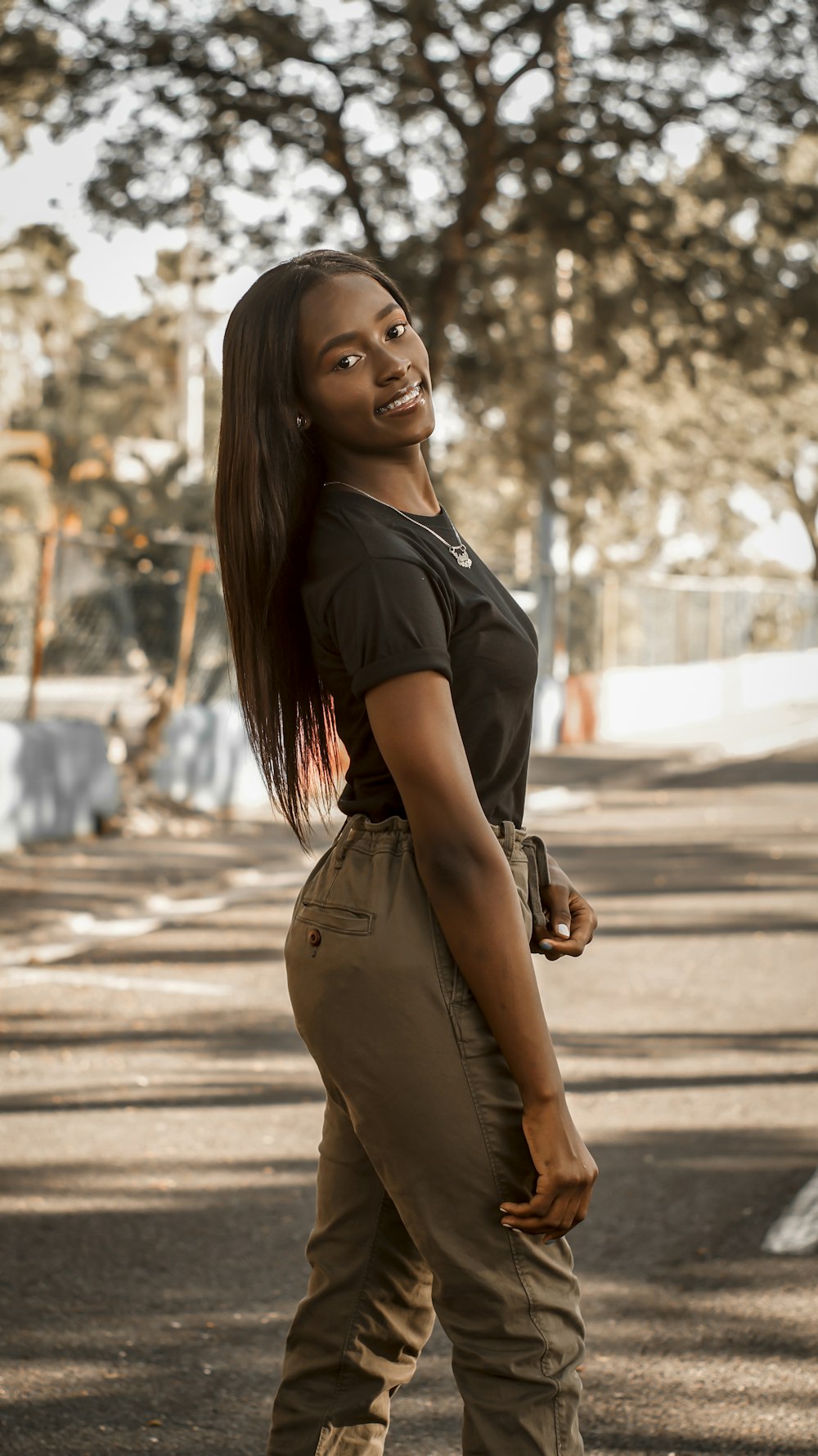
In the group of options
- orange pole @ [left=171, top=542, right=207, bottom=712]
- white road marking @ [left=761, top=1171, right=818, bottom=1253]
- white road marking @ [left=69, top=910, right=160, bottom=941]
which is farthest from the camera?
orange pole @ [left=171, top=542, right=207, bottom=712]

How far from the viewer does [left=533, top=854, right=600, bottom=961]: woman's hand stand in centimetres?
224

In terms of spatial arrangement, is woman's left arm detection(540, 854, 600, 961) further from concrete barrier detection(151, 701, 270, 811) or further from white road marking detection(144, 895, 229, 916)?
concrete barrier detection(151, 701, 270, 811)

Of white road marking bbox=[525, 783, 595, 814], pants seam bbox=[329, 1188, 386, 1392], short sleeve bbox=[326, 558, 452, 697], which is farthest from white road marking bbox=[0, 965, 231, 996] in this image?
white road marking bbox=[525, 783, 595, 814]

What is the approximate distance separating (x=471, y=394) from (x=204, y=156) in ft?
11.7

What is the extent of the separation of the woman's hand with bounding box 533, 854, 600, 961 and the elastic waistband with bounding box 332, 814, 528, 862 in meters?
0.16

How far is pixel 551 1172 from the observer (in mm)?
1953

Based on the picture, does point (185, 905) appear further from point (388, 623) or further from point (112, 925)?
point (388, 623)

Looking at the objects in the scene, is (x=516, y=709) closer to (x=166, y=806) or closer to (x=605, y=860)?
(x=605, y=860)

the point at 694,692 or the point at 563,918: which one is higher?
the point at 563,918

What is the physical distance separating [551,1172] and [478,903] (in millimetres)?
341

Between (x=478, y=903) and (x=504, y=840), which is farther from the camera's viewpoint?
(x=504, y=840)

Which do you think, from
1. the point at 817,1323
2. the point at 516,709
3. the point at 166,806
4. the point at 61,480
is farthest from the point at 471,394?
the point at 61,480

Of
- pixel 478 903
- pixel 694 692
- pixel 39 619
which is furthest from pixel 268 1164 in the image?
pixel 694 692

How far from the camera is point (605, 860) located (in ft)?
36.1
